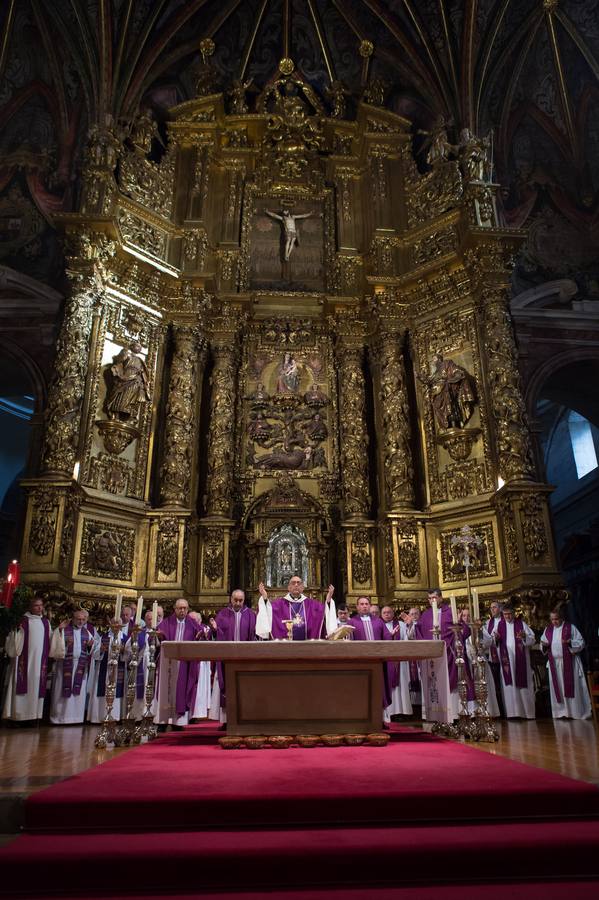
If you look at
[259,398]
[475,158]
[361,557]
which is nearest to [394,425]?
[361,557]

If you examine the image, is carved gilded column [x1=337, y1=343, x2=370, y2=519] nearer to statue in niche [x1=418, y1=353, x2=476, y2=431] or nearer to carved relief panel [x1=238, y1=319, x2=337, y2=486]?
carved relief panel [x1=238, y1=319, x2=337, y2=486]

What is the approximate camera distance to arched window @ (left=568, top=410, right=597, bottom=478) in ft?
70.8

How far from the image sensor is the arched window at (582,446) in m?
21.6

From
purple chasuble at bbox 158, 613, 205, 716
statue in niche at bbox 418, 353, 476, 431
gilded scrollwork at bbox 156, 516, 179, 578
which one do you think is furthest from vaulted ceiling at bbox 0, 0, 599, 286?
purple chasuble at bbox 158, 613, 205, 716

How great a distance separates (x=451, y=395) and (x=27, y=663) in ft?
31.7

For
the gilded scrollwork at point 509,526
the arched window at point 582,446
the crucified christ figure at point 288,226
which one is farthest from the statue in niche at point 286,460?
the arched window at point 582,446

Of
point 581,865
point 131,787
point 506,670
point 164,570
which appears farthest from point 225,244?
point 581,865

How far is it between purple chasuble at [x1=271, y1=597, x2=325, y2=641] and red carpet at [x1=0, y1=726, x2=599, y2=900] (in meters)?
3.50

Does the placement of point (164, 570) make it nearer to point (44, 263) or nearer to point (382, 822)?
point (44, 263)

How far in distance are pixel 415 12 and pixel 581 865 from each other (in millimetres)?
20285

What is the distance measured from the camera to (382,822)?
13.4 feet

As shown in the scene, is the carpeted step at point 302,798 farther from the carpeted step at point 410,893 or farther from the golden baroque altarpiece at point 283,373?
the golden baroque altarpiece at point 283,373

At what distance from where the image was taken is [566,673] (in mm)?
10703

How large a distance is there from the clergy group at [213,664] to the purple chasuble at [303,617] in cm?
76
